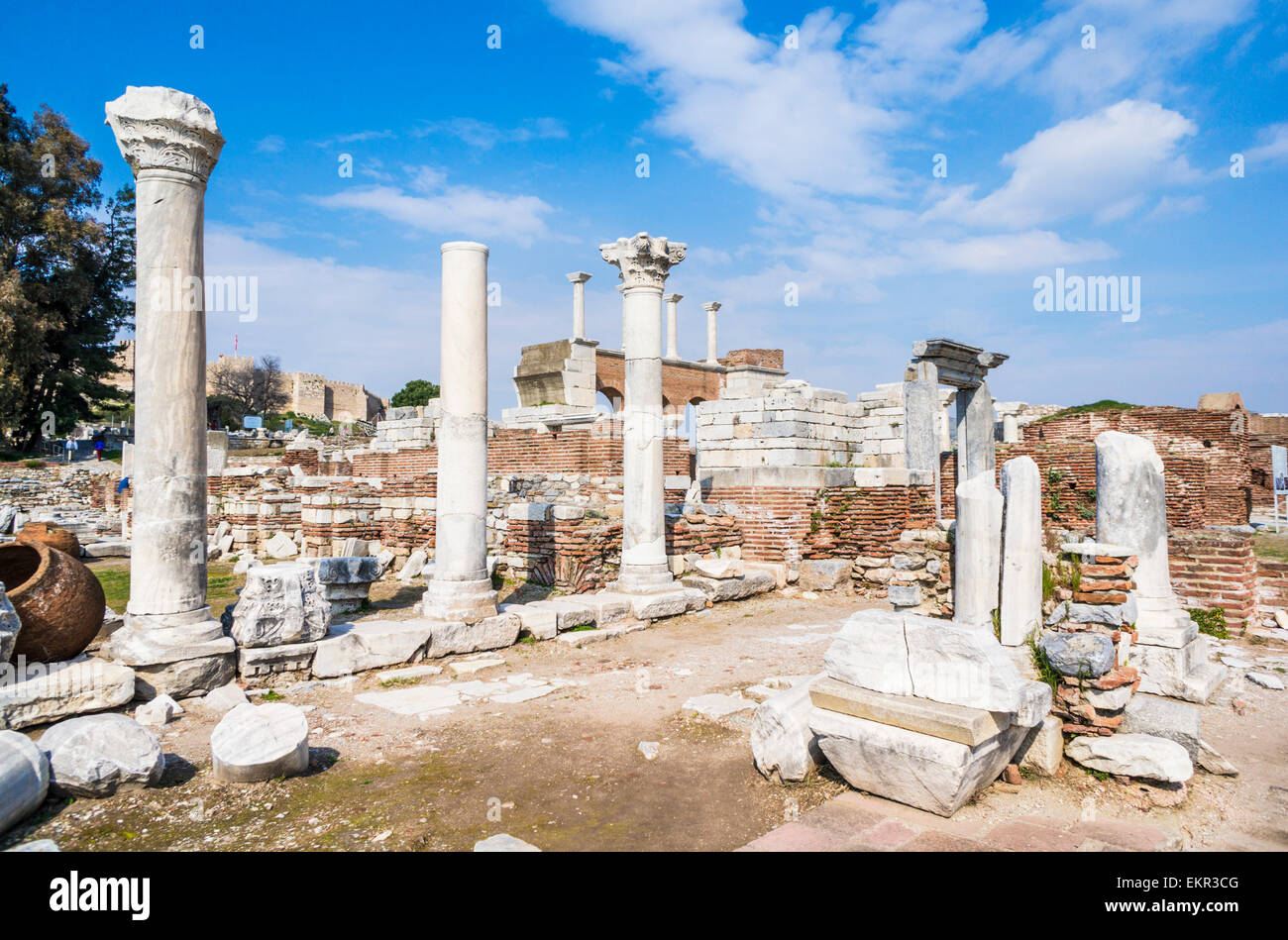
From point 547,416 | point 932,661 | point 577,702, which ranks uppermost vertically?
point 547,416

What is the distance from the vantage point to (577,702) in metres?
5.48

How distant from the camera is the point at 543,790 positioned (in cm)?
386

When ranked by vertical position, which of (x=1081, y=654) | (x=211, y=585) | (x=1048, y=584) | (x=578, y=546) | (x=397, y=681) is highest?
(x=1048, y=584)

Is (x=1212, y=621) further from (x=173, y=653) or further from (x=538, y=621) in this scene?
(x=173, y=653)

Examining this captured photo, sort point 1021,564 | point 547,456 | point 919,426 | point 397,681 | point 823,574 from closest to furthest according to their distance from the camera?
point 1021,564 → point 397,681 → point 823,574 → point 919,426 → point 547,456

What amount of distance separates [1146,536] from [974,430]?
22.5ft

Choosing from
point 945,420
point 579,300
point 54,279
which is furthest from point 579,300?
point 54,279

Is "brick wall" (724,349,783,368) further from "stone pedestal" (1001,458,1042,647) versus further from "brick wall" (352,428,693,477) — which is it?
"stone pedestal" (1001,458,1042,647)

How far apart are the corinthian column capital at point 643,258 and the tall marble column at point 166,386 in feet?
15.1

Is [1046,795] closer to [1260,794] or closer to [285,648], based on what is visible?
[1260,794]

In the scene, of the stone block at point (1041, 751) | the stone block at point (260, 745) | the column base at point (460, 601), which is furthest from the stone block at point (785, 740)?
the column base at point (460, 601)

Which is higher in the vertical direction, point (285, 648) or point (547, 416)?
point (547, 416)
